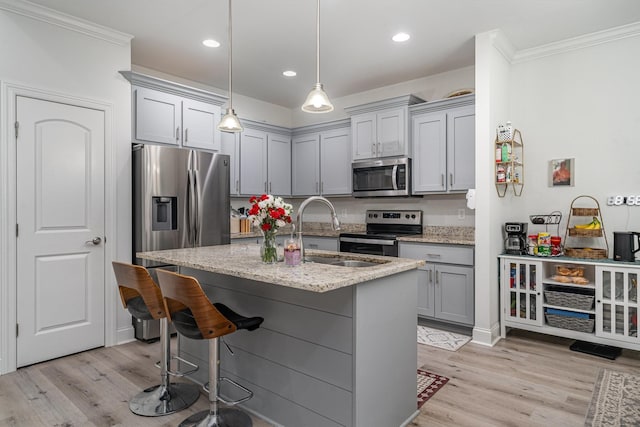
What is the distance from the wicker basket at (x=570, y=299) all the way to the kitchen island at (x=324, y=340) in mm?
1803

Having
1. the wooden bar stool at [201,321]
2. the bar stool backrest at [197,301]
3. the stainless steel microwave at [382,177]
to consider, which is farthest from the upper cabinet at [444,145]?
the bar stool backrest at [197,301]

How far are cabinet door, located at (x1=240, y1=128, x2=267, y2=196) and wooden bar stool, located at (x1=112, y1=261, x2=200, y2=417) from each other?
2.63 meters

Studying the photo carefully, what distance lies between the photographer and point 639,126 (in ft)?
10.8

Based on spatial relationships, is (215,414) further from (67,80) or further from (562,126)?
(562,126)

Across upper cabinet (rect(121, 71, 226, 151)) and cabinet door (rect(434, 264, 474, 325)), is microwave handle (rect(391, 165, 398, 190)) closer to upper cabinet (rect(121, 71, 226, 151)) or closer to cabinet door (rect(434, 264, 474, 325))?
cabinet door (rect(434, 264, 474, 325))

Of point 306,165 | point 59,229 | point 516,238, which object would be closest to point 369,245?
point 516,238

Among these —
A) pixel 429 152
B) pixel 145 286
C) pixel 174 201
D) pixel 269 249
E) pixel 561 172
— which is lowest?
pixel 145 286

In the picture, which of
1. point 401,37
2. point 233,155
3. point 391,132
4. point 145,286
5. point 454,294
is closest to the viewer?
point 145,286

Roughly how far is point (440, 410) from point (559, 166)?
2.65 meters

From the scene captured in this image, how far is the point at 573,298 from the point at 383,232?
7.05ft

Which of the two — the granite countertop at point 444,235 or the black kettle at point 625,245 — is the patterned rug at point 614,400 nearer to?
the black kettle at point 625,245

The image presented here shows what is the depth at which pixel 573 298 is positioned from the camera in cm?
324

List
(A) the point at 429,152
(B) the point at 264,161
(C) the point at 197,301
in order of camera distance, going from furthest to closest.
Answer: (B) the point at 264,161 < (A) the point at 429,152 < (C) the point at 197,301

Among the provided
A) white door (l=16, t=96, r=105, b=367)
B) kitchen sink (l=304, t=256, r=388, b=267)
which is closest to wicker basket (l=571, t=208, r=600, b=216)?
kitchen sink (l=304, t=256, r=388, b=267)
